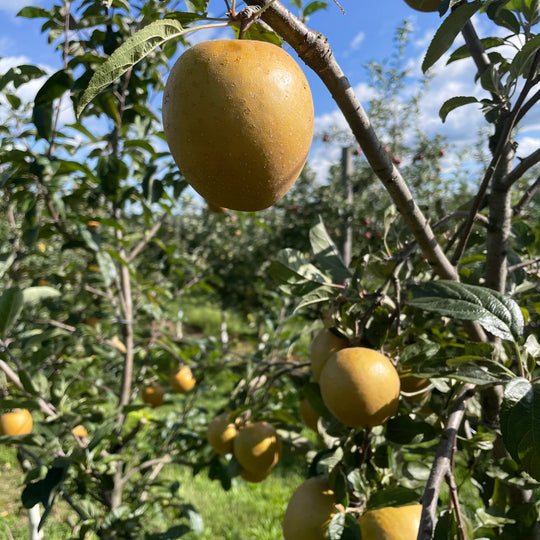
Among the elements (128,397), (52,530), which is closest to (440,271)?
(128,397)

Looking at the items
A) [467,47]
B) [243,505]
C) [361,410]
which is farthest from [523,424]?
[243,505]

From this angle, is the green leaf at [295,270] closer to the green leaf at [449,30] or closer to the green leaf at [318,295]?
the green leaf at [318,295]

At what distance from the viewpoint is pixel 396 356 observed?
0.76 m

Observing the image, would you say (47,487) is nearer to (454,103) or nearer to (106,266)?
(106,266)

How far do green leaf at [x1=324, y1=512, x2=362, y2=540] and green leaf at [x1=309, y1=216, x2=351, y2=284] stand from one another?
37cm

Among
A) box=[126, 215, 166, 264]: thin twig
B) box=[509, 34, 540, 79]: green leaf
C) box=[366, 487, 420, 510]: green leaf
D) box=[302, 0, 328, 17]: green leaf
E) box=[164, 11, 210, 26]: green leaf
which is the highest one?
box=[302, 0, 328, 17]: green leaf

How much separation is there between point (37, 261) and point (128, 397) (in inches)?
59.8

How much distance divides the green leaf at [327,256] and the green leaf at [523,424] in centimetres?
35

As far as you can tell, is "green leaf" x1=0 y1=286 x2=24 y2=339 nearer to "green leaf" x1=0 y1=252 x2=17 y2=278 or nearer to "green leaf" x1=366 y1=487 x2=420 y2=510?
"green leaf" x1=0 y1=252 x2=17 y2=278

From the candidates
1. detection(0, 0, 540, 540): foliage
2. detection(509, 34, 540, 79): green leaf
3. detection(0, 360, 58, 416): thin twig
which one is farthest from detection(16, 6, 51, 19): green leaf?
detection(509, 34, 540, 79): green leaf

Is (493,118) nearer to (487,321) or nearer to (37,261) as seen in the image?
(487,321)

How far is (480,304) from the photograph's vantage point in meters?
0.54

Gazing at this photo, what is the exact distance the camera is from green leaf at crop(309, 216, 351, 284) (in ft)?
2.60

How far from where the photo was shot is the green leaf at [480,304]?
1.73ft
